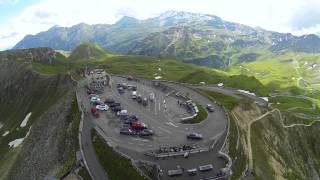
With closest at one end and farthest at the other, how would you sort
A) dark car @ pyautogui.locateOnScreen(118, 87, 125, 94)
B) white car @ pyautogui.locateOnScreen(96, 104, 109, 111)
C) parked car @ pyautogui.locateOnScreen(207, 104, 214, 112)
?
white car @ pyautogui.locateOnScreen(96, 104, 109, 111) → parked car @ pyautogui.locateOnScreen(207, 104, 214, 112) → dark car @ pyautogui.locateOnScreen(118, 87, 125, 94)

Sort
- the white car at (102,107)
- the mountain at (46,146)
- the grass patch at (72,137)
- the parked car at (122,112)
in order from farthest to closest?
the white car at (102,107), the parked car at (122,112), the mountain at (46,146), the grass patch at (72,137)

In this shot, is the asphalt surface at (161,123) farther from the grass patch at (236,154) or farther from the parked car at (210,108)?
the grass patch at (236,154)

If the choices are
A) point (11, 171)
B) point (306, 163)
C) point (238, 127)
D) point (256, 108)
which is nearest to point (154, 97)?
point (238, 127)

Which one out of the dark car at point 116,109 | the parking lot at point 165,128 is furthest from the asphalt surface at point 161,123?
the dark car at point 116,109

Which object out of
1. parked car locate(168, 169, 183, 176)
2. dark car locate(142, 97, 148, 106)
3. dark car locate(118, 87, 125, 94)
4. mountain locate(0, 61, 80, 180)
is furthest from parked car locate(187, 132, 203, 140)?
dark car locate(118, 87, 125, 94)

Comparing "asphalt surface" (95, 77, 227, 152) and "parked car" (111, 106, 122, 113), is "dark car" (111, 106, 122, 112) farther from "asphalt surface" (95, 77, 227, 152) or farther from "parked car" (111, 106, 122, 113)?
"asphalt surface" (95, 77, 227, 152)

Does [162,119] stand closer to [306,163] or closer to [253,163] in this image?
Result: [253,163]

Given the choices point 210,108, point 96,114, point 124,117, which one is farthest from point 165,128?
point 210,108
